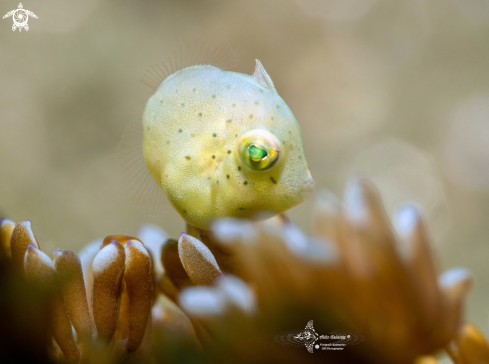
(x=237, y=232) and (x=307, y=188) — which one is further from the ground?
(x=307, y=188)

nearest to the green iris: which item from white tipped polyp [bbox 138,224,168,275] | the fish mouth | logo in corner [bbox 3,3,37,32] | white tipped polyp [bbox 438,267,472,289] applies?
the fish mouth

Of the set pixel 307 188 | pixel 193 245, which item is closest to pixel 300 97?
pixel 307 188

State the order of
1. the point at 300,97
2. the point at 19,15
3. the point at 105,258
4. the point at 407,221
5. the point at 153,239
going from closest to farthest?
the point at 407,221, the point at 105,258, the point at 153,239, the point at 19,15, the point at 300,97

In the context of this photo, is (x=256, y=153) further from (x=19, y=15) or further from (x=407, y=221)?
(x=19, y=15)

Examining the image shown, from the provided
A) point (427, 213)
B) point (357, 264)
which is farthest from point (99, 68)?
point (357, 264)

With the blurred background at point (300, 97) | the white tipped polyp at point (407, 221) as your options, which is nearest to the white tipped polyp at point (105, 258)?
the white tipped polyp at point (407, 221)

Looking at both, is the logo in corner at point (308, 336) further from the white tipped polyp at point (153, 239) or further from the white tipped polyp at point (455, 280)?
the white tipped polyp at point (153, 239)

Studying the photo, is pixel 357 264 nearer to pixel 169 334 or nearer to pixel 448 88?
pixel 169 334
